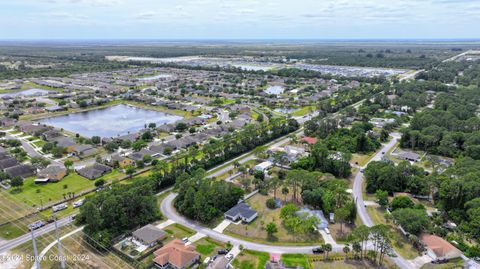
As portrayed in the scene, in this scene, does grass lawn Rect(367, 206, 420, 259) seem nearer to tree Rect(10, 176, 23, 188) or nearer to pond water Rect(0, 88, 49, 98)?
tree Rect(10, 176, 23, 188)

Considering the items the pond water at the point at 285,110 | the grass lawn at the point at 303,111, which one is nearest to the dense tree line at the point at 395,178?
the grass lawn at the point at 303,111

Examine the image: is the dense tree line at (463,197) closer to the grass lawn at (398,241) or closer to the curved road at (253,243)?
the grass lawn at (398,241)

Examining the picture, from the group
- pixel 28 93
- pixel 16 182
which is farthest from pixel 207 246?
pixel 28 93

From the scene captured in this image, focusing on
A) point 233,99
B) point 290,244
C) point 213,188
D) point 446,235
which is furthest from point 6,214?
point 233,99

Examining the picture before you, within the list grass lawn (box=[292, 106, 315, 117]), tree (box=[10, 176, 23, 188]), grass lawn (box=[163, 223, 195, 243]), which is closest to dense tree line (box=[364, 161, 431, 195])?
grass lawn (box=[163, 223, 195, 243])

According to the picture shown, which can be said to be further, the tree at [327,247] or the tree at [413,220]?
the tree at [413,220]

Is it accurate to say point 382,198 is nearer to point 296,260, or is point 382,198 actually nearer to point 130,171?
point 296,260
